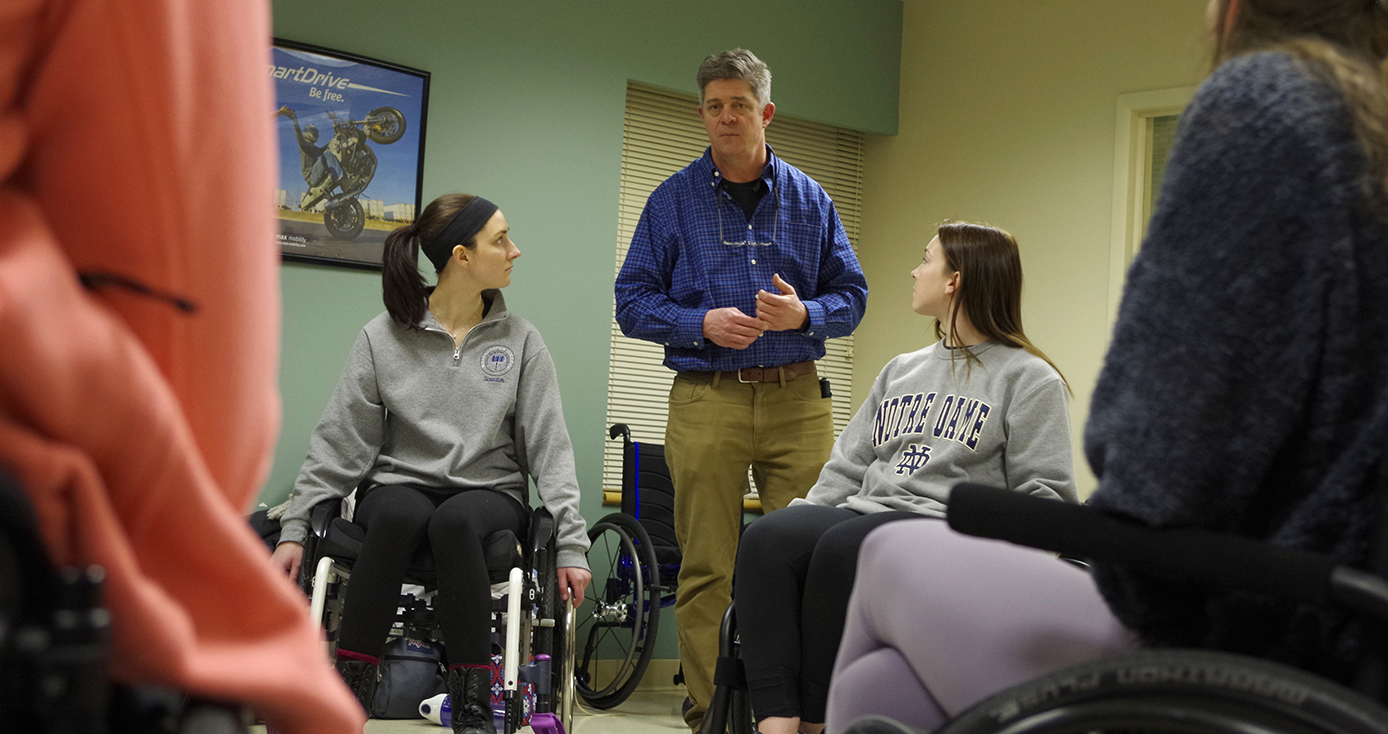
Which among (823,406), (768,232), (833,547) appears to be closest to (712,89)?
(768,232)

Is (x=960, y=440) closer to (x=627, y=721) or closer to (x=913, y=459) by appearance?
(x=913, y=459)

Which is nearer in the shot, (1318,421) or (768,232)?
(1318,421)

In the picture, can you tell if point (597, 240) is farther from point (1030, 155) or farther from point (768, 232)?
point (1030, 155)

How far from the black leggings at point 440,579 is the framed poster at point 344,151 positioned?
1.73 m

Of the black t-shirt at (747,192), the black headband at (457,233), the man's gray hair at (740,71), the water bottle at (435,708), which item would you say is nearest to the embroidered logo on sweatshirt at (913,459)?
the black t-shirt at (747,192)

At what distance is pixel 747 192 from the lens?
295cm

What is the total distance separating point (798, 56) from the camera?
15.8ft

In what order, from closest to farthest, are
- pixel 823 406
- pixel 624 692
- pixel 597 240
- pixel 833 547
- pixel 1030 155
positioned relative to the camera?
pixel 833 547
pixel 823 406
pixel 624 692
pixel 597 240
pixel 1030 155

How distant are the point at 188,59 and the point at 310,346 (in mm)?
3396

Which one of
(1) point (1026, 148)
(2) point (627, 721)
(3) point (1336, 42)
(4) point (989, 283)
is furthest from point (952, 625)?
(1) point (1026, 148)

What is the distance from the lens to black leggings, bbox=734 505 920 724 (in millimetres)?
1801

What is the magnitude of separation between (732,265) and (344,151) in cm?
171

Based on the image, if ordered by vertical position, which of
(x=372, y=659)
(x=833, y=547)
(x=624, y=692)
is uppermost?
(x=833, y=547)

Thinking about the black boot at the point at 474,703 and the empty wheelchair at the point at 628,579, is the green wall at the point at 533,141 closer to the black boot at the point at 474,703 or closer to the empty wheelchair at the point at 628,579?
the empty wheelchair at the point at 628,579
